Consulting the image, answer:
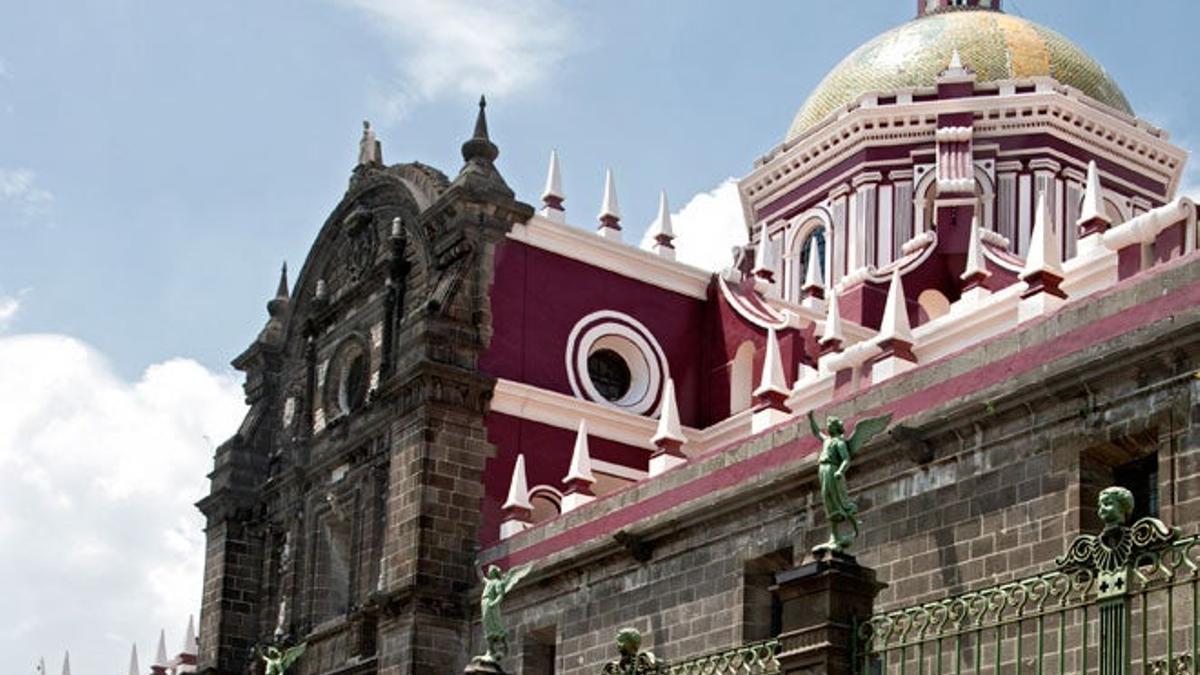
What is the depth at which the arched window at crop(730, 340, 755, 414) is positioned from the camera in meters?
30.0

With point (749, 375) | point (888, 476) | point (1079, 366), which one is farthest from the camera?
point (749, 375)

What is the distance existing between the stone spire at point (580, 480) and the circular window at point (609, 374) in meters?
3.68

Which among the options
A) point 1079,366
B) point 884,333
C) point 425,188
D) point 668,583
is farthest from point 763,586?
point 425,188

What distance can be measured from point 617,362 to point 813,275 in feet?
15.9

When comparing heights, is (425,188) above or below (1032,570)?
above

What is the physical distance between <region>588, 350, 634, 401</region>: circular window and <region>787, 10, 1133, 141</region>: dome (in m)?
8.36

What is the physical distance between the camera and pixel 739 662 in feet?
50.3

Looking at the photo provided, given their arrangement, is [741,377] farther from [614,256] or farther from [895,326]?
[895,326]

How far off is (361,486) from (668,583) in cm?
820

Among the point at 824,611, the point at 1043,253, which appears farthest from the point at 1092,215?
the point at 824,611

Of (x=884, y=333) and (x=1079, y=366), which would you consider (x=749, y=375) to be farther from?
(x=1079, y=366)

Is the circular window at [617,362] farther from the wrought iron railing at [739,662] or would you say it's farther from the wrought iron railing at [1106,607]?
the wrought iron railing at [739,662]

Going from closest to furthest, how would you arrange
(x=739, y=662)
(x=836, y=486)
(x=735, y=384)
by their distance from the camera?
(x=836, y=486) < (x=739, y=662) < (x=735, y=384)

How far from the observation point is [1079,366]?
17156 mm
